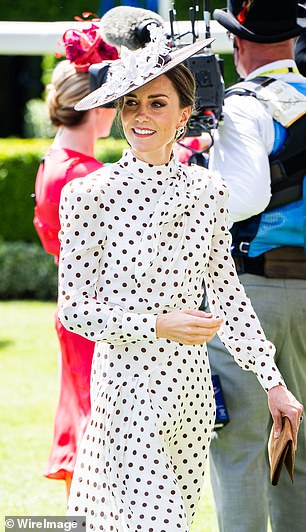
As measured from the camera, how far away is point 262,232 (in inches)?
166

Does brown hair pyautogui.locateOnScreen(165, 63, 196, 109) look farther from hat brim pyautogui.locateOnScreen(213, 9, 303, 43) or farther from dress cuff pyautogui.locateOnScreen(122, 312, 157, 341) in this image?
hat brim pyautogui.locateOnScreen(213, 9, 303, 43)

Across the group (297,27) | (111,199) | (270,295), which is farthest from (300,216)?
(111,199)

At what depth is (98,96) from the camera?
3436mm

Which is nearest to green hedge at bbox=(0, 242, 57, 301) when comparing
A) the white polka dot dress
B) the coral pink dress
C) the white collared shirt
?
the coral pink dress

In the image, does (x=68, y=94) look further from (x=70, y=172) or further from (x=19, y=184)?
(x=19, y=184)

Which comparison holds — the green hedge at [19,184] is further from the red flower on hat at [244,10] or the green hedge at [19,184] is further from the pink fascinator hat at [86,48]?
the red flower on hat at [244,10]

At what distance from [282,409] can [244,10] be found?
1.71 meters

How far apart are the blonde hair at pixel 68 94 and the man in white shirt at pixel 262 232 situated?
0.72m

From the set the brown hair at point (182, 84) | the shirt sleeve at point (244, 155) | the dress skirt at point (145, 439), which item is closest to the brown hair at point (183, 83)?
the brown hair at point (182, 84)

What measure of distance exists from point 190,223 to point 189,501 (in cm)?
83

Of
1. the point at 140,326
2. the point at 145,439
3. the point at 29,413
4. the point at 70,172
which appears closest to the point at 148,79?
the point at 140,326

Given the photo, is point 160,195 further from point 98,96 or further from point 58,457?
point 58,457

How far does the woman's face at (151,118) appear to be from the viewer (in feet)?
11.1

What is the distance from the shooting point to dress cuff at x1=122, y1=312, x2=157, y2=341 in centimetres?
317
